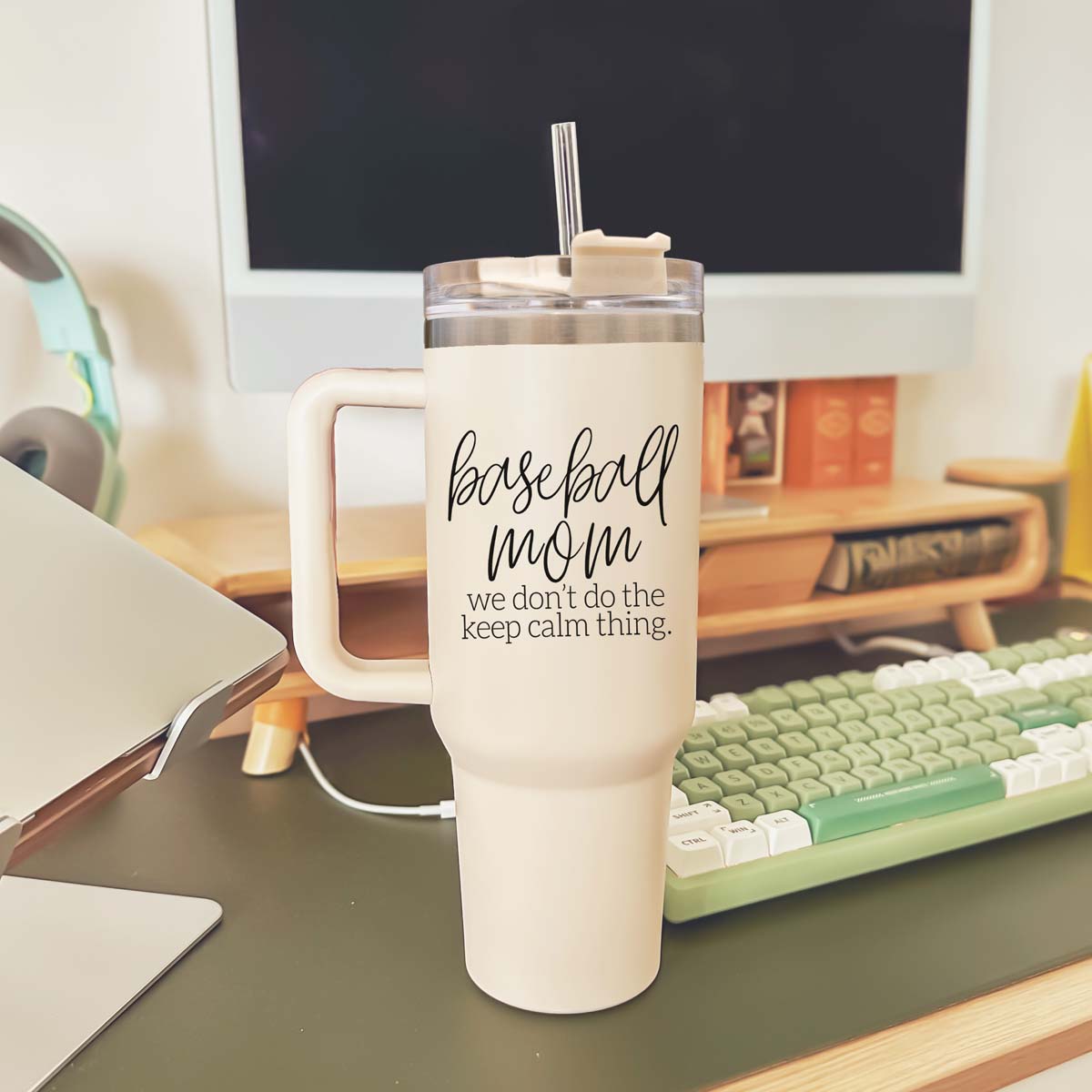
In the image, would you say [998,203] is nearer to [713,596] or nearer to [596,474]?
[713,596]

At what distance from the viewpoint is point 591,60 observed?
62 cm

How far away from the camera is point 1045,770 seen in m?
0.48

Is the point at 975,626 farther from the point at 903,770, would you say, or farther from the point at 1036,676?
the point at 903,770

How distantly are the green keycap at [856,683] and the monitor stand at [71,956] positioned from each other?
0.33 m

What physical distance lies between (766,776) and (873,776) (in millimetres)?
47

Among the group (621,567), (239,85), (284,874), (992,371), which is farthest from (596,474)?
(992,371)

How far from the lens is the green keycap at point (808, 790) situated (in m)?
0.44

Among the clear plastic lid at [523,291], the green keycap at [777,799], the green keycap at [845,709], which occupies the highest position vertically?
the clear plastic lid at [523,291]

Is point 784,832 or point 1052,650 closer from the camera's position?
point 784,832

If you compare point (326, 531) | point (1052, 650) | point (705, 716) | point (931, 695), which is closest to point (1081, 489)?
point (1052, 650)

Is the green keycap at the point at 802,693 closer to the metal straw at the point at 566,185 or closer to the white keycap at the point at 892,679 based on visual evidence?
the white keycap at the point at 892,679

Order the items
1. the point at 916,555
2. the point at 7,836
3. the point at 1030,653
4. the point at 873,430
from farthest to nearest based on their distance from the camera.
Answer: the point at 873,430 < the point at 916,555 < the point at 1030,653 < the point at 7,836

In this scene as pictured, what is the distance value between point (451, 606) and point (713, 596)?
389 mm

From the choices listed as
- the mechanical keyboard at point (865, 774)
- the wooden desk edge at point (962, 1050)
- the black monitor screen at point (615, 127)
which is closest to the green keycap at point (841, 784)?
the mechanical keyboard at point (865, 774)
